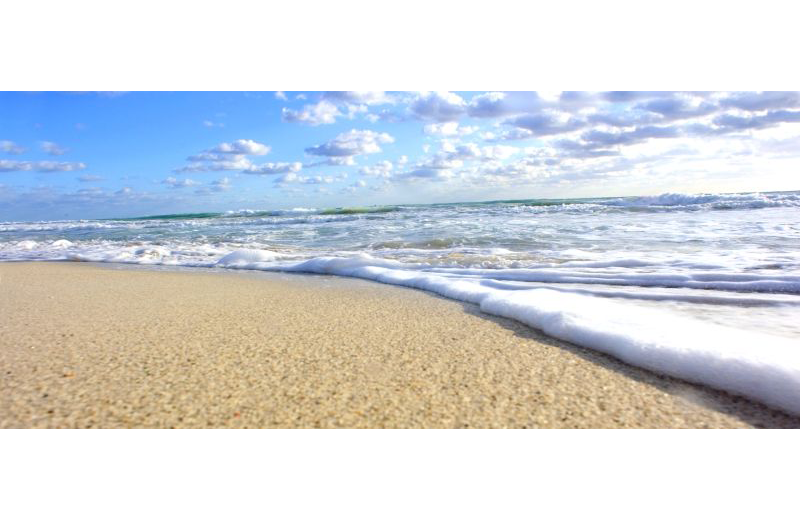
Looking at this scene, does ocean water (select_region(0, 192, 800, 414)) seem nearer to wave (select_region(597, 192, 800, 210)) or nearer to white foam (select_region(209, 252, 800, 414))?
white foam (select_region(209, 252, 800, 414))

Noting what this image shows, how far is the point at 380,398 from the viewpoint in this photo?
1395 mm

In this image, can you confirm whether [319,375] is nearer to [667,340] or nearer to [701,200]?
[667,340]

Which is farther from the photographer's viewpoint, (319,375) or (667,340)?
(667,340)

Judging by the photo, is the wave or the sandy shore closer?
the sandy shore

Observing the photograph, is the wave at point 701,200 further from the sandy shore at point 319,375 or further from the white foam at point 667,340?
the sandy shore at point 319,375

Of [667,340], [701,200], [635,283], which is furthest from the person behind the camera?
[701,200]

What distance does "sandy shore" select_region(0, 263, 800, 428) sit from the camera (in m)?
1.28

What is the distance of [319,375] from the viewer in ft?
5.22

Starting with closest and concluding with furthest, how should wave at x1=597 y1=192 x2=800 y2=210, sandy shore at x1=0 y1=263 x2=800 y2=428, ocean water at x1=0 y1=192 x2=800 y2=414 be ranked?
1. sandy shore at x1=0 y1=263 x2=800 y2=428
2. ocean water at x1=0 y1=192 x2=800 y2=414
3. wave at x1=597 y1=192 x2=800 y2=210

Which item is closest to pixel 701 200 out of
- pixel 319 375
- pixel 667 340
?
pixel 667 340

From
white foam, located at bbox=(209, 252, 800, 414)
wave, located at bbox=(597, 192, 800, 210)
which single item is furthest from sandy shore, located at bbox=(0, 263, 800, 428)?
wave, located at bbox=(597, 192, 800, 210)
